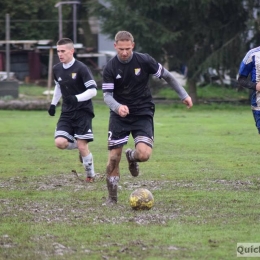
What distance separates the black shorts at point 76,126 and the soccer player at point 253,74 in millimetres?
2517

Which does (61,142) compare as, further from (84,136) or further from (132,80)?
(132,80)

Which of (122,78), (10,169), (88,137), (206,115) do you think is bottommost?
(206,115)

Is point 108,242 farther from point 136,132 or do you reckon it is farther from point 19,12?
point 19,12

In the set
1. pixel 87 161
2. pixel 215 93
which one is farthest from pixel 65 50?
pixel 215 93

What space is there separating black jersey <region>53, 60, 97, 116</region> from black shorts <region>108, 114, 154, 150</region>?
215 cm

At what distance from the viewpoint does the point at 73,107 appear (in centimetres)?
1256

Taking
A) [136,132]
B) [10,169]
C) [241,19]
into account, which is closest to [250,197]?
[136,132]

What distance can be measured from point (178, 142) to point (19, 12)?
27217mm

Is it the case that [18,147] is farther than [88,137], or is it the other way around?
[18,147]

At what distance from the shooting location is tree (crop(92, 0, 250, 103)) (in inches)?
1369

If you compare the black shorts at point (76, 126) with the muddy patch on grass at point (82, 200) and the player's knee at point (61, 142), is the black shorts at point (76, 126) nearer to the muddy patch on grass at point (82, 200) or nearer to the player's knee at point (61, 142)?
the player's knee at point (61, 142)

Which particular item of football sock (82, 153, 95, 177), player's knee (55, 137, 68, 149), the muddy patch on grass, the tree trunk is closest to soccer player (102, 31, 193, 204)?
the muddy patch on grass

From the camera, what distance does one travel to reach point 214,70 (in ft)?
121

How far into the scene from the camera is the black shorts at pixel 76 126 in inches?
494
